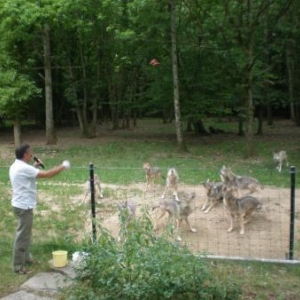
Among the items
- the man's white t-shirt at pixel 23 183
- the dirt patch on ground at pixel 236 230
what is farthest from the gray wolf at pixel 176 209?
the man's white t-shirt at pixel 23 183

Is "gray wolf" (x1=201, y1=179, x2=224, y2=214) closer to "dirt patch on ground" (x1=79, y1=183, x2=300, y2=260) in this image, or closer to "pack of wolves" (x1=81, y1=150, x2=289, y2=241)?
"pack of wolves" (x1=81, y1=150, x2=289, y2=241)

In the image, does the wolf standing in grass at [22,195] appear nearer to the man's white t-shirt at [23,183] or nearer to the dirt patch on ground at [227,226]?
the man's white t-shirt at [23,183]

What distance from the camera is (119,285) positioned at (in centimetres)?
557

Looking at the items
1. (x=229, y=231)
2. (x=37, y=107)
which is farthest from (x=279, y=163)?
(x=37, y=107)

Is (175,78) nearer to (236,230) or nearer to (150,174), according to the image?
(150,174)

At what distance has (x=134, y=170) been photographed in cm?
1647

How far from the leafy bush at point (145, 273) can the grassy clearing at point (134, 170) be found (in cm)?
93

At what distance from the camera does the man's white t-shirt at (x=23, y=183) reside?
7363 mm

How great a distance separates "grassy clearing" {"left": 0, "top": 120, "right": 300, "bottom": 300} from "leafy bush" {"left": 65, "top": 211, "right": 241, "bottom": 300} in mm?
933

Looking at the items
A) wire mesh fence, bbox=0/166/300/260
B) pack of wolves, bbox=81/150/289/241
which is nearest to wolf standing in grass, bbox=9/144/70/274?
pack of wolves, bbox=81/150/289/241

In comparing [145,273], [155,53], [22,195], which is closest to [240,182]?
[22,195]

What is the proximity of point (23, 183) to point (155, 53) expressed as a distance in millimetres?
18852

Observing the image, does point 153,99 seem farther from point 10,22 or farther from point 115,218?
point 115,218

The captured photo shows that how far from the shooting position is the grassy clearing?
23.7 feet
